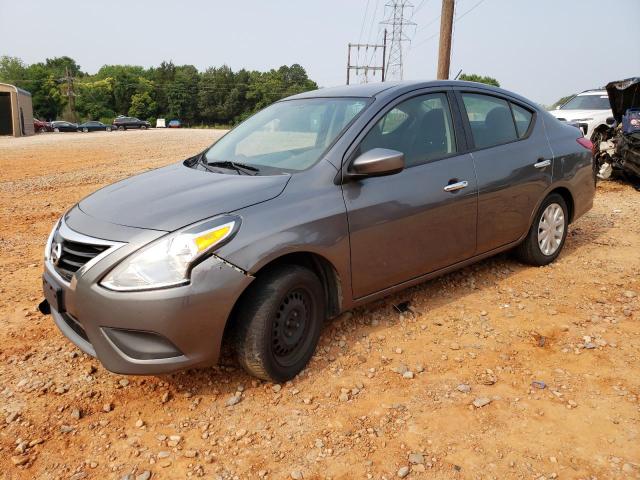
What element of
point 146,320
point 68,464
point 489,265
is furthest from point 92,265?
point 489,265

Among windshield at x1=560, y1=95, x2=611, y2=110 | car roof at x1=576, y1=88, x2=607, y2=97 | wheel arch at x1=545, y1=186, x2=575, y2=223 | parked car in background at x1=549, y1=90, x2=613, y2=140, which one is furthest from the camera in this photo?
car roof at x1=576, y1=88, x2=607, y2=97

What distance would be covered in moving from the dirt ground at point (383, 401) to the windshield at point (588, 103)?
32.6 feet

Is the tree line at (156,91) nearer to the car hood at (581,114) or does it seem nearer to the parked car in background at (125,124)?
the parked car in background at (125,124)

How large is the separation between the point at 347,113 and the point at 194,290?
66.7 inches

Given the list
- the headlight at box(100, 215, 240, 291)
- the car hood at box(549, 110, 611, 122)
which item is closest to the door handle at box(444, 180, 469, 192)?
the headlight at box(100, 215, 240, 291)

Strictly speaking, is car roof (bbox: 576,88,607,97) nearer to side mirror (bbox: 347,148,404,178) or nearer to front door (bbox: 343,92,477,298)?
front door (bbox: 343,92,477,298)

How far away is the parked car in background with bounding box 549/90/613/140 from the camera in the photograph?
39.0 ft

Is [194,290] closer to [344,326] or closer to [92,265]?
[92,265]

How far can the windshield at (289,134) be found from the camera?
134 inches

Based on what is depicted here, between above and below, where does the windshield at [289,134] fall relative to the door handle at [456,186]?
above

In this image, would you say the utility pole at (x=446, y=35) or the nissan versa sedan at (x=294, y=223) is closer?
the nissan versa sedan at (x=294, y=223)

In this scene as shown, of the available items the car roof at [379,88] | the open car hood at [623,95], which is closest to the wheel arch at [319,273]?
the car roof at [379,88]

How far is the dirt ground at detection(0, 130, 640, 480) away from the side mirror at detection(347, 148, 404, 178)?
3.84 feet

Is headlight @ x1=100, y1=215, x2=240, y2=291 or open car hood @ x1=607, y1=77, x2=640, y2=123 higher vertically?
open car hood @ x1=607, y1=77, x2=640, y2=123
